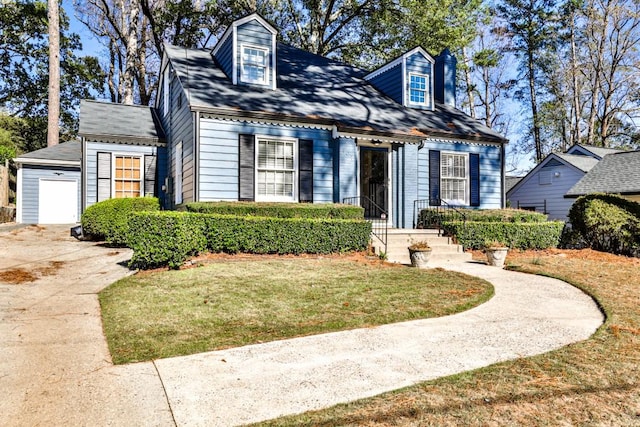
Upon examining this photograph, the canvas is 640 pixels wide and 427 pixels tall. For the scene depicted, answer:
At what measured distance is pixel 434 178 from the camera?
14.7 metres

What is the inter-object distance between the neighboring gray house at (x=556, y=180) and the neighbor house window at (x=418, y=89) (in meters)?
11.6

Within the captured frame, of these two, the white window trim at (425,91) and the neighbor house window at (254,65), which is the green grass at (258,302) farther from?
the white window trim at (425,91)

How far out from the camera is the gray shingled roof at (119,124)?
46.6 feet

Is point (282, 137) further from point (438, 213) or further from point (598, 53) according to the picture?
point (598, 53)

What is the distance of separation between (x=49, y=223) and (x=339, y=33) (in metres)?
18.7

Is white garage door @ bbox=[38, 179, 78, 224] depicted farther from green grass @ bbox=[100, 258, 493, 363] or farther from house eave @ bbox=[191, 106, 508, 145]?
green grass @ bbox=[100, 258, 493, 363]

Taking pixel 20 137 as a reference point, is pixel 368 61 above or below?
above

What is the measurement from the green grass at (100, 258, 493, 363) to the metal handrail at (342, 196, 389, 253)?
3.44 metres

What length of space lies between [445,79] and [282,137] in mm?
9276

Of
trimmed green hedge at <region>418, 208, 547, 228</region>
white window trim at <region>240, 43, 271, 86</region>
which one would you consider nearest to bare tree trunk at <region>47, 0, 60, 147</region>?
→ white window trim at <region>240, 43, 271, 86</region>

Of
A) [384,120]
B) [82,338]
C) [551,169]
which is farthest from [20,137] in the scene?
[551,169]

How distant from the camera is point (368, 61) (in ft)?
87.4

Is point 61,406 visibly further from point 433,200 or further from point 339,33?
point 339,33

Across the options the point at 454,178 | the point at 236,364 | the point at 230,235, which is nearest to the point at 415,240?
the point at 454,178
